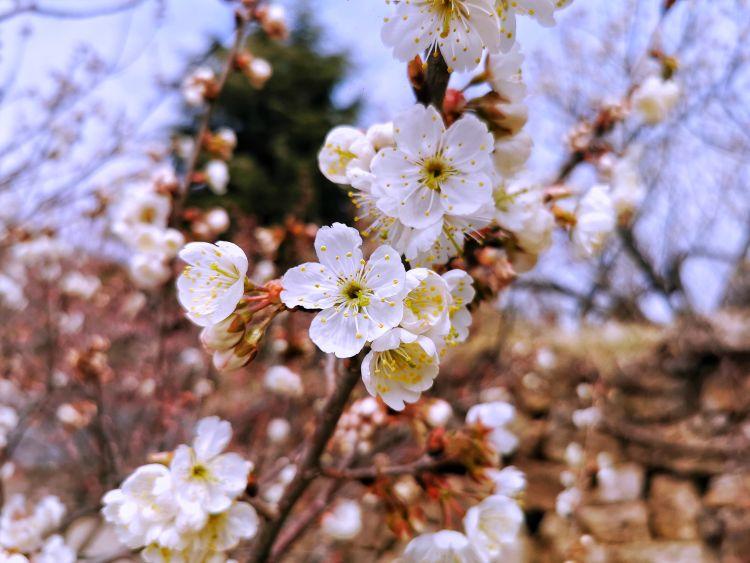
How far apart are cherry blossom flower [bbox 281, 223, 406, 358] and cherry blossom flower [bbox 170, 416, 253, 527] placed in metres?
0.39

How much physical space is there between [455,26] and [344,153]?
0.85 ft

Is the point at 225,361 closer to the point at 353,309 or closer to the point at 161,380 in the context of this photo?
the point at 353,309

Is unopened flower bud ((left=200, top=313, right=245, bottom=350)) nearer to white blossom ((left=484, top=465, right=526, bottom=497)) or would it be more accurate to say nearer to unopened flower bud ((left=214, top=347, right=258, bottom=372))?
unopened flower bud ((left=214, top=347, right=258, bottom=372))

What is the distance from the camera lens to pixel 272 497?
9.39 feet

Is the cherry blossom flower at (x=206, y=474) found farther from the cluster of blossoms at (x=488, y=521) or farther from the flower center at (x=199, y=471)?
the cluster of blossoms at (x=488, y=521)

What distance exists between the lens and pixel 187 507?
0.95 m

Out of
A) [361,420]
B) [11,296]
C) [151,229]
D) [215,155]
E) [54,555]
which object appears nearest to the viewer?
[54,555]

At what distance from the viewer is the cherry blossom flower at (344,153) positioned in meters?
0.88

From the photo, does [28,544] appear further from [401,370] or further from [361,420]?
[401,370]

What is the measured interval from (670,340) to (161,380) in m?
3.71

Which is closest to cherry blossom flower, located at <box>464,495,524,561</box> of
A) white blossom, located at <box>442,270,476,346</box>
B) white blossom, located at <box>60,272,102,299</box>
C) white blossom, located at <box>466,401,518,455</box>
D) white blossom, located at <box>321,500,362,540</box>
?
white blossom, located at <box>466,401,518,455</box>

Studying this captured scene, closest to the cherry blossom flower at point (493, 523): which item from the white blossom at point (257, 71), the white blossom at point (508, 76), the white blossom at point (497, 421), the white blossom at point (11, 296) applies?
the white blossom at point (497, 421)

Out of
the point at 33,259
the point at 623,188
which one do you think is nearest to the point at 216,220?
the point at 623,188

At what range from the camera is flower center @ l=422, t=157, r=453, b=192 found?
824 mm
